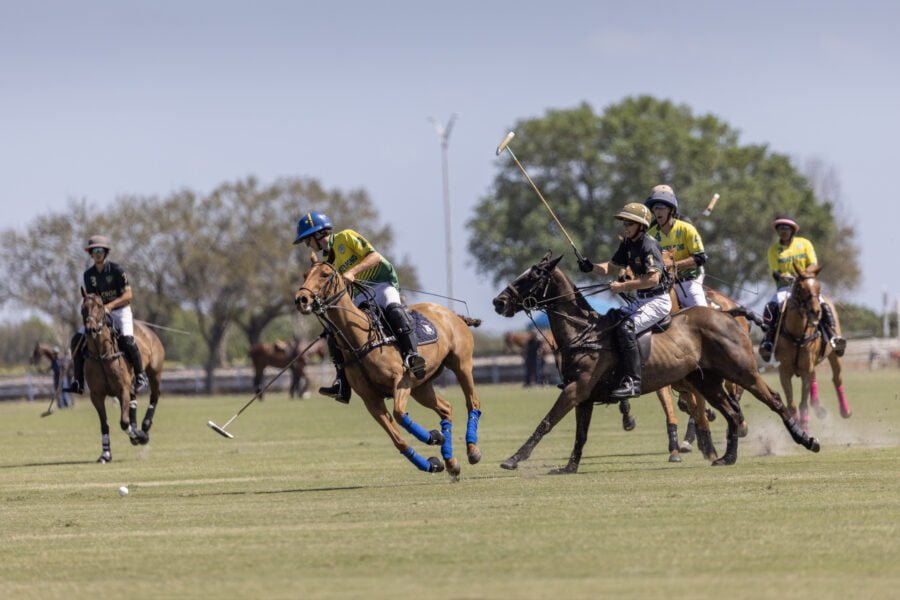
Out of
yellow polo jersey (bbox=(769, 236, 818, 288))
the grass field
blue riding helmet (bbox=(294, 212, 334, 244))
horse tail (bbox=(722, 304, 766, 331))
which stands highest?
yellow polo jersey (bbox=(769, 236, 818, 288))

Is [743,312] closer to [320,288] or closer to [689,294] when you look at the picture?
[689,294]

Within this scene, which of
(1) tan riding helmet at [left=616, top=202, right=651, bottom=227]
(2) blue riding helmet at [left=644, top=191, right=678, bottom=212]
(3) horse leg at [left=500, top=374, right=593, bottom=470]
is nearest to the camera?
(3) horse leg at [left=500, top=374, right=593, bottom=470]

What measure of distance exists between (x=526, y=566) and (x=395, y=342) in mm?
6586

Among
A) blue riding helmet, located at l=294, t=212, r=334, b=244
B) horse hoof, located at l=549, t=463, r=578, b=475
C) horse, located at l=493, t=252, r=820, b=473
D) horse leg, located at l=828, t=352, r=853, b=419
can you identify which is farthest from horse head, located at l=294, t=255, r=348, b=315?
horse leg, located at l=828, t=352, r=853, b=419

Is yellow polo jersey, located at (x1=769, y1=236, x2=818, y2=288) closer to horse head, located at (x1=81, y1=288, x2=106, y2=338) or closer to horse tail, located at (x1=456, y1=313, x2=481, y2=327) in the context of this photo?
horse tail, located at (x1=456, y1=313, x2=481, y2=327)

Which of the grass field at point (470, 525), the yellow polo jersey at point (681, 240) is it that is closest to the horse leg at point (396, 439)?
the grass field at point (470, 525)

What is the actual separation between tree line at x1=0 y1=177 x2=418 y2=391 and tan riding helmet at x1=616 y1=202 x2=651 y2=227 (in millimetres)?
63752

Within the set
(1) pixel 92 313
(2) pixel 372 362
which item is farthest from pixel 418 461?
(1) pixel 92 313

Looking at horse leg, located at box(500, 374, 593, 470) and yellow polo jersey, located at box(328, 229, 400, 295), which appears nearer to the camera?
horse leg, located at box(500, 374, 593, 470)

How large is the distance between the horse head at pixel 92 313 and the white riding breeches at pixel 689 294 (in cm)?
739

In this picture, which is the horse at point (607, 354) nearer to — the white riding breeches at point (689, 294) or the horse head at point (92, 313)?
the white riding breeches at point (689, 294)

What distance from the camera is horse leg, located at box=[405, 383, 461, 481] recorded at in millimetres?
15703

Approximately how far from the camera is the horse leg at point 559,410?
15875 mm

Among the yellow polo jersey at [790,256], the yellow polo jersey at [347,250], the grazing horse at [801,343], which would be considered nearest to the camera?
the yellow polo jersey at [347,250]
